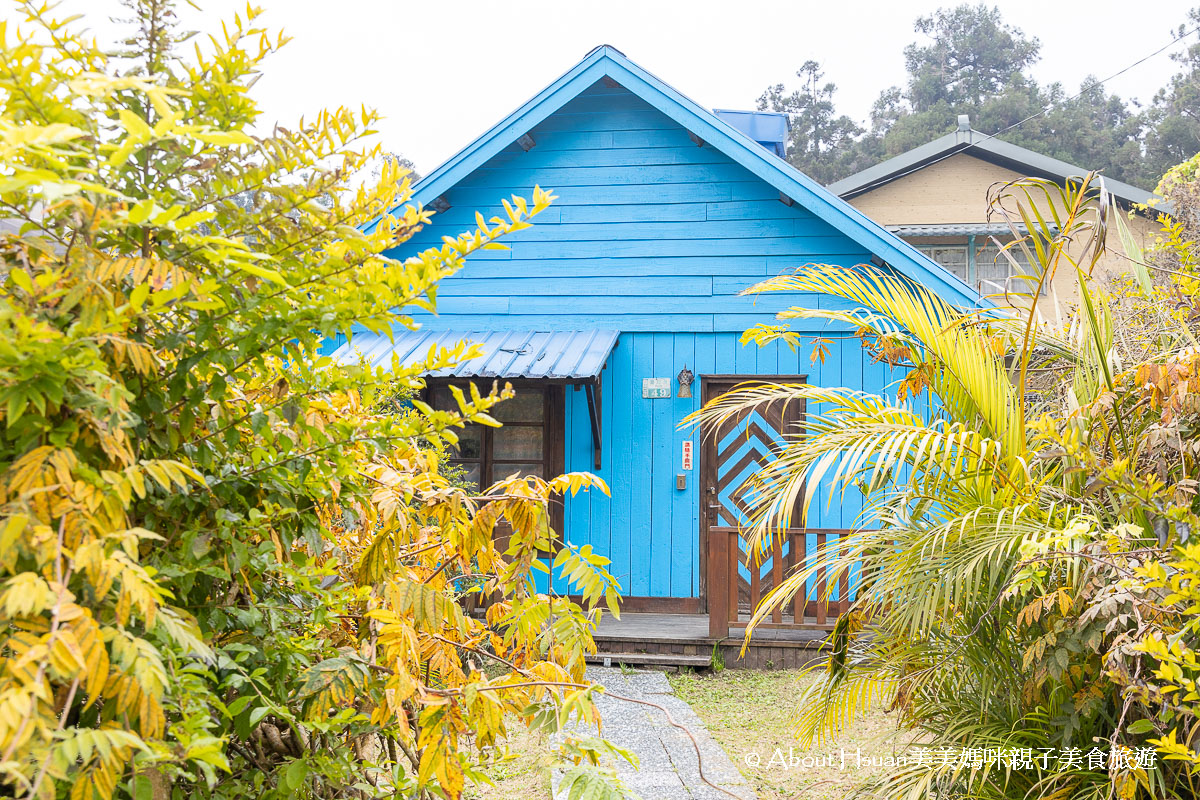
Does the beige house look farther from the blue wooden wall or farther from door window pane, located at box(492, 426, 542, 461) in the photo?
door window pane, located at box(492, 426, 542, 461)

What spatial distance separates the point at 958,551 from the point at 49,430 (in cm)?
282

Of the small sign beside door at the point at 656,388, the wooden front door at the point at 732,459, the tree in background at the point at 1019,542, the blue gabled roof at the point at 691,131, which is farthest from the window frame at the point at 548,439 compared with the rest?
the tree in background at the point at 1019,542

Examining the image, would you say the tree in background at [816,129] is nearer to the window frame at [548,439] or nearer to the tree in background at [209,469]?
the window frame at [548,439]

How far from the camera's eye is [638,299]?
8156 millimetres

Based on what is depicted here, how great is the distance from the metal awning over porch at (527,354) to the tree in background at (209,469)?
15.5 feet

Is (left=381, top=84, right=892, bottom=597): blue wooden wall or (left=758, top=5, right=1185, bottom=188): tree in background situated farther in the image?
(left=758, top=5, right=1185, bottom=188): tree in background

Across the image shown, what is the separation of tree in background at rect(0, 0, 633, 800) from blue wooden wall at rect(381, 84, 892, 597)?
6.09 m

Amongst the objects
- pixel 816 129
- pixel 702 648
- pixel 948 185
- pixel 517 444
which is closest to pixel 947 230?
pixel 948 185

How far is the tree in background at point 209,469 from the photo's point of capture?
0.99 metres

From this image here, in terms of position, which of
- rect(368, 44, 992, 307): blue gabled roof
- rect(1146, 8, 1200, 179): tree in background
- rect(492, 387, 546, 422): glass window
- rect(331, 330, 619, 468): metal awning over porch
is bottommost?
rect(492, 387, 546, 422): glass window

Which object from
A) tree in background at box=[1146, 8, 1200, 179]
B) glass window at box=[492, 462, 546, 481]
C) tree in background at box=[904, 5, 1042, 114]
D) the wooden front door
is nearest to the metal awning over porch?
glass window at box=[492, 462, 546, 481]

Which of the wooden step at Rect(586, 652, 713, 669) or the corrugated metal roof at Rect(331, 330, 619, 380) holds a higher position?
the corrugated metal roof at Rect(331, 330, 619, 380)

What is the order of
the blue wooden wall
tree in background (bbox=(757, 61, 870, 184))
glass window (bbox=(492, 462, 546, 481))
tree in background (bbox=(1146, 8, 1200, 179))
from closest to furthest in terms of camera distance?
1. the blue wooden wall
2. glass window (bbox=(492, 462, 546, 481))
3. tree in background (bbox=(1146, 8, 1200, 179))
4. tree in background (bbox=(757, 61, 870, 184))

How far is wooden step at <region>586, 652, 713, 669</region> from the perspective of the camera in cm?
663
